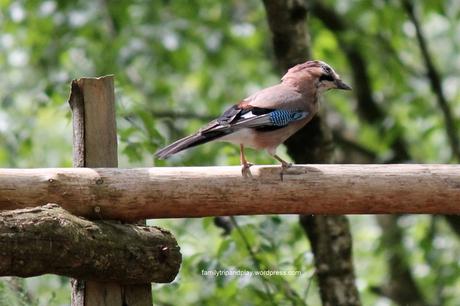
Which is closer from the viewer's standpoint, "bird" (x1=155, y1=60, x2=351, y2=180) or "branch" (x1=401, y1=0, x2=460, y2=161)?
"bird" (x1=155, y1=60, x2=351, y2=180)

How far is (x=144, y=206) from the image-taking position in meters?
3.17

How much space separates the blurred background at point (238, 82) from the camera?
267 inches

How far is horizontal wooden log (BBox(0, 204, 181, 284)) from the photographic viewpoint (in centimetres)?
277

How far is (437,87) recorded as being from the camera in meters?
7.57

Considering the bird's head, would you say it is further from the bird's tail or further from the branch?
the branch

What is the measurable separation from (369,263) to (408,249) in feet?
5.35

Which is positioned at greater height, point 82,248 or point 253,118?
point 253,118

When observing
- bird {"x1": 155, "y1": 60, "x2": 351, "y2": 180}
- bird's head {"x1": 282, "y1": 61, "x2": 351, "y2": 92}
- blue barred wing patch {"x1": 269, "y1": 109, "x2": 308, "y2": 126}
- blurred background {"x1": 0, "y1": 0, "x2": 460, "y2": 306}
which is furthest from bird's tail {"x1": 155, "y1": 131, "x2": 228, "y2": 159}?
blurred background {"x1": 0, "y1": 0, "x2": 460, "y2": 306}

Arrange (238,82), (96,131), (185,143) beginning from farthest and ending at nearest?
(238,82) < (185,143) < (96,131)

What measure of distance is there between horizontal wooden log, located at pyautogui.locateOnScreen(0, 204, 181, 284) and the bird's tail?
493mm

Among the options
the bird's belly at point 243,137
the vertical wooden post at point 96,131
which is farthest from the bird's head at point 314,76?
the vertical wooden post at point 96,131

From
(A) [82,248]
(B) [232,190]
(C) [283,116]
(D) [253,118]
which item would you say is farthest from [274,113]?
(A) [82,248]

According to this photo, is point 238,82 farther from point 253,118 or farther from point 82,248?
point 82,248

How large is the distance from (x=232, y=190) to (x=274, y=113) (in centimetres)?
115
